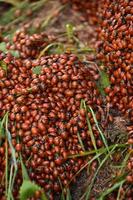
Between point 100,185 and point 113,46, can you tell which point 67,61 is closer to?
point 113,46

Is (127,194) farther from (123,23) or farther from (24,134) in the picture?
(123,23)

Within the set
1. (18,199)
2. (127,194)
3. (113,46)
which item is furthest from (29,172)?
(113,46)

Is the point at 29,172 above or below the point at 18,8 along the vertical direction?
below

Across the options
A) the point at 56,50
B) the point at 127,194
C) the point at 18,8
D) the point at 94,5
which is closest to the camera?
the point at 127,194

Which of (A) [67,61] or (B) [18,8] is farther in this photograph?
(B) [18,8]

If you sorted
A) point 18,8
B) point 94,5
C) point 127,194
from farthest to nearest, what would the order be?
point 18,8 < point 94,5 < point 127,194

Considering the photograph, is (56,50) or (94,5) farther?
(94,5)

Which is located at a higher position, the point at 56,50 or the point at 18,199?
the point at 56,50

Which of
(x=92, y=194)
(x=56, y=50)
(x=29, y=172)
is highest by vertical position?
(x=56, y=50)

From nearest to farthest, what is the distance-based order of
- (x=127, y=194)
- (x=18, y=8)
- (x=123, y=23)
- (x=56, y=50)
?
(x=127, y=194) → (x=123, y=23) → (x=56, y=50) → (x=18, y=8)
